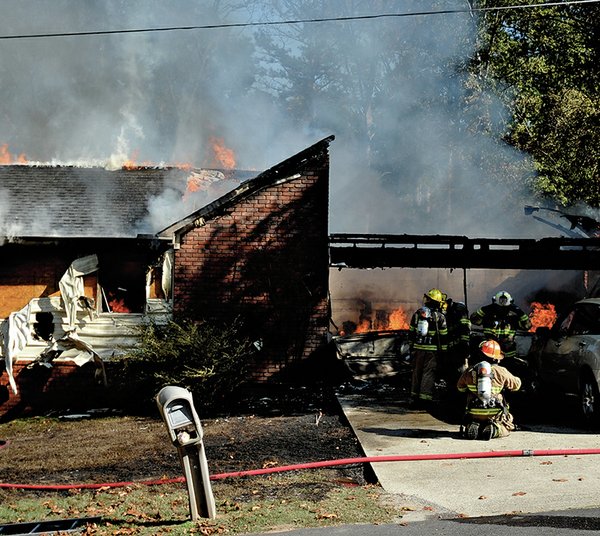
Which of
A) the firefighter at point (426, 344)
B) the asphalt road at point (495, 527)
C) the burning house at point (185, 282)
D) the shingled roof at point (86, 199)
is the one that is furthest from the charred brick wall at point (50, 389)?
the asphalt road at point (495, 527)

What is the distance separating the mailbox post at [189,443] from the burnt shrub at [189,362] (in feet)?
16.7

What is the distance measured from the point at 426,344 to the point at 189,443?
5542 mm

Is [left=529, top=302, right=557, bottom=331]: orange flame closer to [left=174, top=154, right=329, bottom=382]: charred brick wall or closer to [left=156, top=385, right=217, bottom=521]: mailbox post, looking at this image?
[left=174, top=154, right=329, bottom=382]: charred brick wall

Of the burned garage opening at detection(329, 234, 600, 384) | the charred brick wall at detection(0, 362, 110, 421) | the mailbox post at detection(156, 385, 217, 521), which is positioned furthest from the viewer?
the burned garage opening at detection(329, 234, 600, 384)

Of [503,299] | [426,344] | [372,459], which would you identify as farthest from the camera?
[426,344]

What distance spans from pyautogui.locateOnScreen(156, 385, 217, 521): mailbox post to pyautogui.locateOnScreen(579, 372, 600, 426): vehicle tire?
4911 mm

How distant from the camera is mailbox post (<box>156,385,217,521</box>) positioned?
5656 millimetres

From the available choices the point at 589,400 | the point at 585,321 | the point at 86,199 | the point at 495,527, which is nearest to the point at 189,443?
the point at 495,527

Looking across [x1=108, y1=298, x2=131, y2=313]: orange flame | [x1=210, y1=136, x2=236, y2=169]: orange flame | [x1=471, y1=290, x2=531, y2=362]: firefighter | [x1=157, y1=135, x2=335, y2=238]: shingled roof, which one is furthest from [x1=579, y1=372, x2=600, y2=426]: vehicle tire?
[x1=210, y1=136, x2=236, y2=169]: orange flame

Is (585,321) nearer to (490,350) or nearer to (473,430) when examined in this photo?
(490,350)

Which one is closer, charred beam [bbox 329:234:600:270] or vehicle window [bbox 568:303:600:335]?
vehicle window [bbox 568:303:600:335]

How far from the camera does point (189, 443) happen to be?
222 inches

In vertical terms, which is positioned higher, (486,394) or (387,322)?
(387,322)

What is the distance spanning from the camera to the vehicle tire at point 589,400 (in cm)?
865
